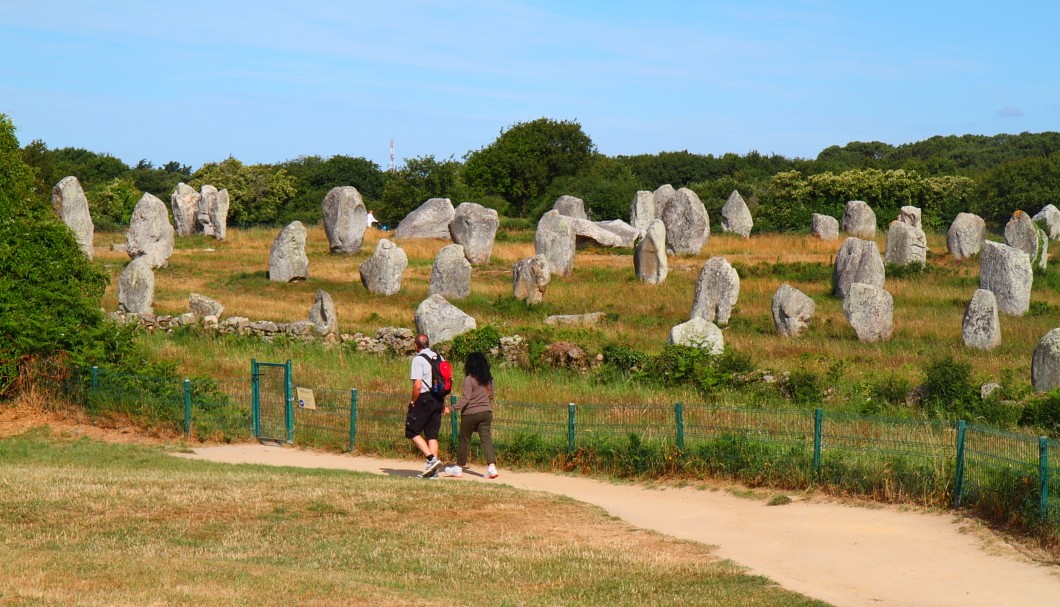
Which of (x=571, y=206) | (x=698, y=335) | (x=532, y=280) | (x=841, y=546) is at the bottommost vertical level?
(x=841, y=546)

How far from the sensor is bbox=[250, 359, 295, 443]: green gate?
62.8 feet

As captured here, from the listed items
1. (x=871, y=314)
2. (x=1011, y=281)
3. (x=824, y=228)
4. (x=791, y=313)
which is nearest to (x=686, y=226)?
(x=824, y=228)

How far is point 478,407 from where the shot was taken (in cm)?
1606

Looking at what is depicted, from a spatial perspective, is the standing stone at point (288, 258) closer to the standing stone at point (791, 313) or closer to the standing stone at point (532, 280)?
the standing stone at point (532, 280)

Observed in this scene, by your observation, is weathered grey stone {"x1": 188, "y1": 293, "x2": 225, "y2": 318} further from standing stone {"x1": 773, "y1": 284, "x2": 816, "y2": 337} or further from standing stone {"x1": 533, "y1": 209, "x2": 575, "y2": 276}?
standing stone {"x1": 773, "y1": 284, "x2": 816, "y2": 337}

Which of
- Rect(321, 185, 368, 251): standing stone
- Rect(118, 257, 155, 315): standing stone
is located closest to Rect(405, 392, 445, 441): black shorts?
Rect(118, 257, 155, 315): standing stone

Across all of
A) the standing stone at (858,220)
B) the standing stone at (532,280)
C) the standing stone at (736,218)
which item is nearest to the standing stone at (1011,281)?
the standing stone at (532,280)

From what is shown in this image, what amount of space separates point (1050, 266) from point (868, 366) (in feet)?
56.6

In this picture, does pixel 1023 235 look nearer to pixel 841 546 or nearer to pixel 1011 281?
pixel 1011 281

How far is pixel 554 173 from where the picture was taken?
248 ft

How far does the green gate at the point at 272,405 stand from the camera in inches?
754

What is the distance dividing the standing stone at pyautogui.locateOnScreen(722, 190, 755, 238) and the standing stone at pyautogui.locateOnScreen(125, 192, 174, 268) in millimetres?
24123

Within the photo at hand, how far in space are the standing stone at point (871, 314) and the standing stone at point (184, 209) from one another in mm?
32337

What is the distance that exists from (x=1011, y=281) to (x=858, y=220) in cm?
2085
